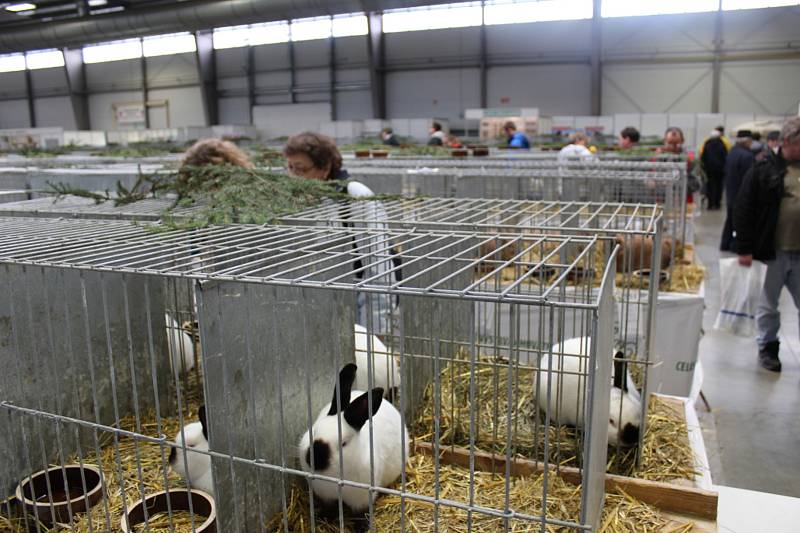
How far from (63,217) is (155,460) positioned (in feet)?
3.27

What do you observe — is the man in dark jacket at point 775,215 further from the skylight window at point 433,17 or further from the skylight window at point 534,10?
the skylight window at point 433,17

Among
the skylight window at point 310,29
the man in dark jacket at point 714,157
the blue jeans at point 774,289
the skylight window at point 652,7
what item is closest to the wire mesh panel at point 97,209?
the blue jeans at point 774,289

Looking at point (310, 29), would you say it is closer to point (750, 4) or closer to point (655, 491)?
point (750, 4)

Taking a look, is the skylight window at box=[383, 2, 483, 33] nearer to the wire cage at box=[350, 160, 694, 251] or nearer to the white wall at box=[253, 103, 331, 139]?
the white wall at box=[253, 103, 331, 139]

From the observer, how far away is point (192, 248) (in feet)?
5.56

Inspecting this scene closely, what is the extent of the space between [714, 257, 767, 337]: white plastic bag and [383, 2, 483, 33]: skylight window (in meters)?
13.1

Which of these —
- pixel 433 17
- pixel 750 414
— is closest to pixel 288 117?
pixel 433 17

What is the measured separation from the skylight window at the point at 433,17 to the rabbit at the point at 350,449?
627 inches

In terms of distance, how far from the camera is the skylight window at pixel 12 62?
21323 mm

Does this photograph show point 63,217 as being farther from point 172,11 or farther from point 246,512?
point 172,11

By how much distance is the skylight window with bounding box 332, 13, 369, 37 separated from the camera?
1697cm

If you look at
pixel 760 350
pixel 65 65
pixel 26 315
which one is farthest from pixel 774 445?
pixel 65 65

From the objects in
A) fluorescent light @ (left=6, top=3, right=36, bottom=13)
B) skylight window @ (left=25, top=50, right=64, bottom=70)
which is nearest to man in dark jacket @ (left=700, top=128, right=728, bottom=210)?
fluorescent light @ (left=6, top=3, right=36, bottom=13)

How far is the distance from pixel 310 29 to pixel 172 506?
17.5 meters
